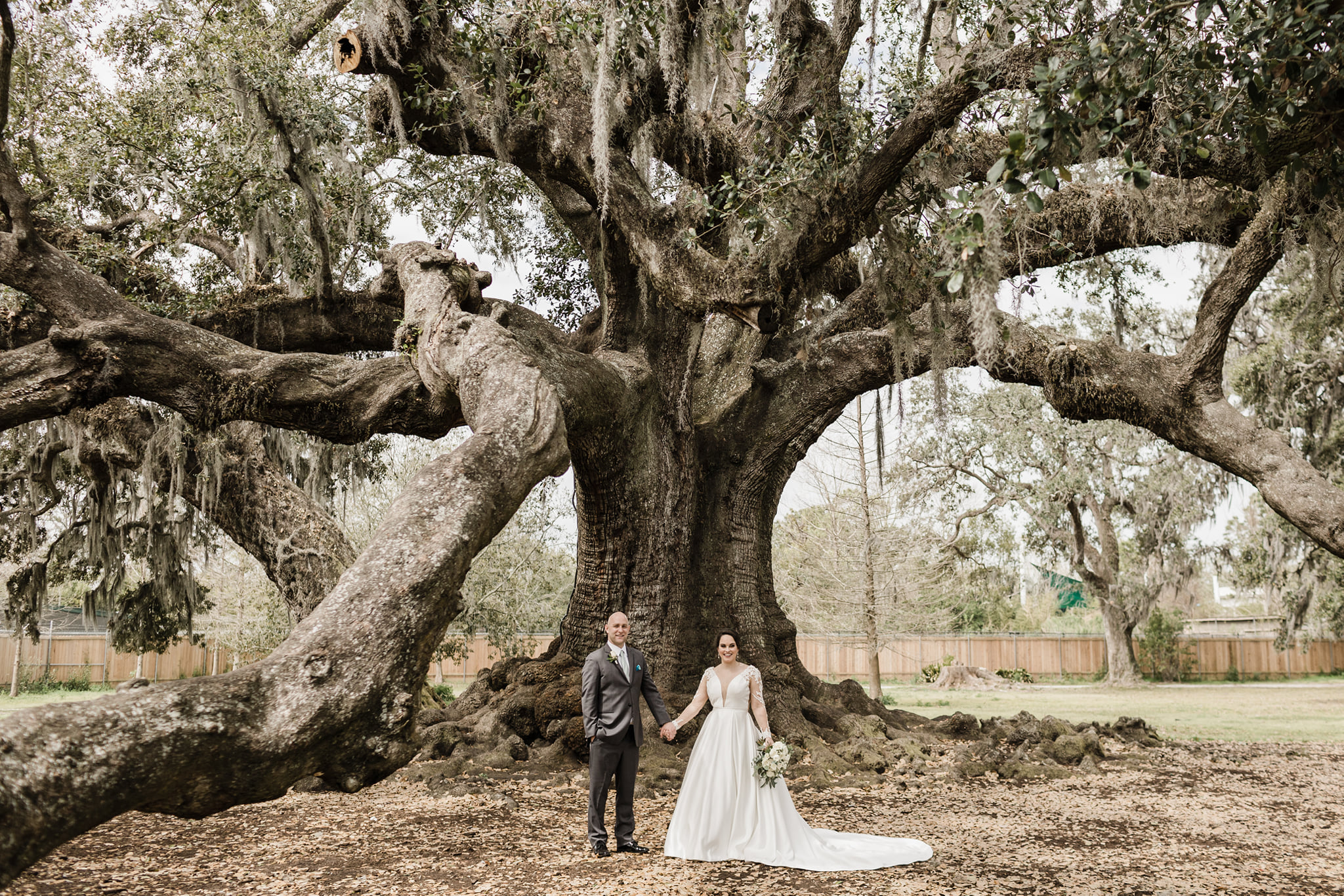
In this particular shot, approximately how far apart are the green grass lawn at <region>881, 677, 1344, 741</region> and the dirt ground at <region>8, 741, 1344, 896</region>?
5.00 m

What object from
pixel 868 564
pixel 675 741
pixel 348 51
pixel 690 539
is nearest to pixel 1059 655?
pixel 868 564

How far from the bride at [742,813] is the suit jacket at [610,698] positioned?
11.8 inches

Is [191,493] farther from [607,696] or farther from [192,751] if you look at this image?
[192,751]

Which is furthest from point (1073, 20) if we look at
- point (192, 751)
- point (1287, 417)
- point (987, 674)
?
point (987, 674)

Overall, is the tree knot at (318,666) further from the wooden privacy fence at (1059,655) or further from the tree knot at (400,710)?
the wooden privacy fence at (1059,655)

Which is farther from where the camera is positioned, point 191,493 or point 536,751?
point 191,493

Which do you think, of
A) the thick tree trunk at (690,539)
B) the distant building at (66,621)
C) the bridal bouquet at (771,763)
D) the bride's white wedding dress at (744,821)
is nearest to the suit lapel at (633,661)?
the bride's white wedding dress at (744,821)

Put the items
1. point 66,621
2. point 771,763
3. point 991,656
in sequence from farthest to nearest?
point 66,621 < point 991,656 < point 771,763

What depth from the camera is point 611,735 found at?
17.6 feet

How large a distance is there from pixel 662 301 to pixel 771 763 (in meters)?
4.80

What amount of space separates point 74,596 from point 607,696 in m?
26.4

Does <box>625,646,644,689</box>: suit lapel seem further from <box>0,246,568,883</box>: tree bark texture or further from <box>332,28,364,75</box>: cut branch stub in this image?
<box>332,28,364,75</box>: cut branch stub

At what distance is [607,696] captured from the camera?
5496 mm

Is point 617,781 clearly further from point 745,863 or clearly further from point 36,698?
point 36,698
